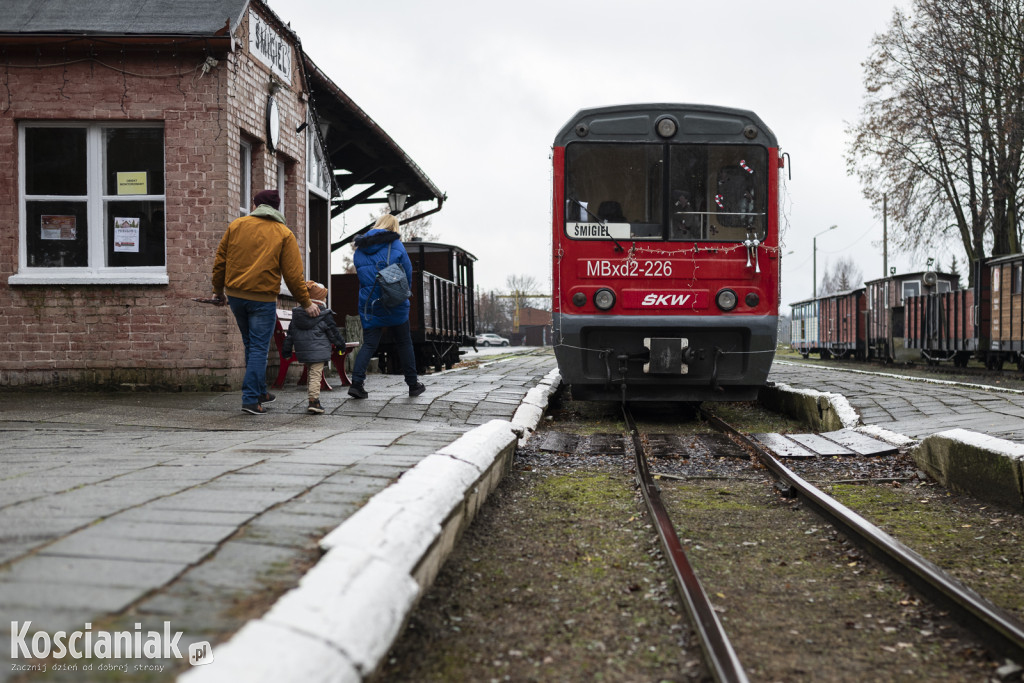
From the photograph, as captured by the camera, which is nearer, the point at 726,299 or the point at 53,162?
the point at 726,299

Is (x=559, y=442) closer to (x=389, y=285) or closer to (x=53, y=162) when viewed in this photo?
(x=389, y=285)

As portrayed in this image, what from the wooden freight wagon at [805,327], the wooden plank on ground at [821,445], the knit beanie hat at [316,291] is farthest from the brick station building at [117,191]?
the wooden freight wagon at [805,327]

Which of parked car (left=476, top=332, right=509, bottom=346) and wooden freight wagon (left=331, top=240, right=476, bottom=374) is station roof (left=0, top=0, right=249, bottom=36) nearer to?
wooden freight wagon (left=331, top=240, right=476, bottom=374)

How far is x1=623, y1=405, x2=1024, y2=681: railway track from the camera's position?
2.83 metres

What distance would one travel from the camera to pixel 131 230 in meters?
9.91

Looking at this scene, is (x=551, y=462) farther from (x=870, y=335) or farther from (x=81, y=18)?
(x=870, y=335)

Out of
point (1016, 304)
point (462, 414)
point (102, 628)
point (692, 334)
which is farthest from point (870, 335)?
point (102, 628)

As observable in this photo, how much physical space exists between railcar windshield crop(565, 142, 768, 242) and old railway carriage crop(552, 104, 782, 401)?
0.01 meters

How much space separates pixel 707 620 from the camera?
3.09 metres

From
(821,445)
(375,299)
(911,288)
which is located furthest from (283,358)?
(911,288)

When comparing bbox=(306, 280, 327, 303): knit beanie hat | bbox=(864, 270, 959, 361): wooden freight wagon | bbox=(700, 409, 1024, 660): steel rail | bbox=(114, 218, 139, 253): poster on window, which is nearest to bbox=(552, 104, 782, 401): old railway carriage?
bbox=(306, 280, 327, 303): knit beanie hat

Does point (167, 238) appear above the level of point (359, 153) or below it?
below

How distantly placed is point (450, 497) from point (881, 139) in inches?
1232

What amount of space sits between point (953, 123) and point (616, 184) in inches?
956
